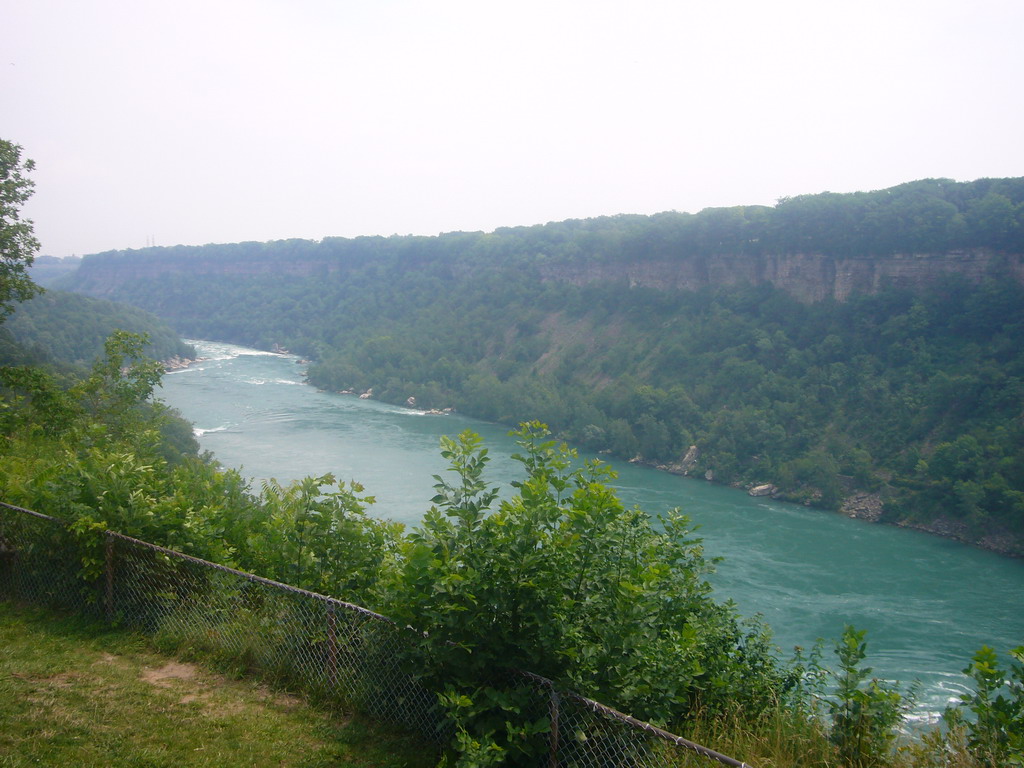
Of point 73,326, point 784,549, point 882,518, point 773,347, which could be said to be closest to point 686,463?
point 882,518

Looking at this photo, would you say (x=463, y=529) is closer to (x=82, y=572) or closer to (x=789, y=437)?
(x=82, y=572)

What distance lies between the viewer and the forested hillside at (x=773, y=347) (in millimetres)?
26625

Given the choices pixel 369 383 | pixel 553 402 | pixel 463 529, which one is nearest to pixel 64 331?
pixel 369 383

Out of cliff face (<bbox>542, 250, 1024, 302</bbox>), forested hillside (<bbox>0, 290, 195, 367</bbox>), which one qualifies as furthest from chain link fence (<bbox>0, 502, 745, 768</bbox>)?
forested hillside (<bbox>0, 290, 195, 367</bbox>)

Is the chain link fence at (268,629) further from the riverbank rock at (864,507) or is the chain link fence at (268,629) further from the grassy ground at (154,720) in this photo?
the riverbank rock at (864,507)

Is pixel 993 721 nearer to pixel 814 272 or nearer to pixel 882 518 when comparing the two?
pixel 882 518

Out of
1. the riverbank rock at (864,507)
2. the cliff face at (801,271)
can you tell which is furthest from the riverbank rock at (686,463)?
the cliff face at (801,271)

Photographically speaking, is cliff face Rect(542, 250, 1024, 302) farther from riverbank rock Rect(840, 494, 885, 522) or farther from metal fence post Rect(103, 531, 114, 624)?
metal fence post Rect(103, 531, 114, 624)

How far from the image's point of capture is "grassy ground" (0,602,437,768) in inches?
139

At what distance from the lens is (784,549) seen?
21.0 m

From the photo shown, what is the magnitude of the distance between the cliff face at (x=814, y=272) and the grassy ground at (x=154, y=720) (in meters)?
34.0

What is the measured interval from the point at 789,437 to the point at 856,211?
13476mm

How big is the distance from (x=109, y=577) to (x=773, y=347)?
115 feet

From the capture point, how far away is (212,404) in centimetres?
4084
